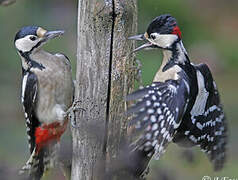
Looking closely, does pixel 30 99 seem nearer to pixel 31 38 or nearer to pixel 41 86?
pixel 41 86

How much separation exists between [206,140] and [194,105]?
12.0 inches

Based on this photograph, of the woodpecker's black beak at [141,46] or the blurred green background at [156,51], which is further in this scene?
the blurred green background at [156,51]

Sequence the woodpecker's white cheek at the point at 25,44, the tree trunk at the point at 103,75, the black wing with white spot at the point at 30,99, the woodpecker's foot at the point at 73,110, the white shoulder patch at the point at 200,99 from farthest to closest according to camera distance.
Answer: the black wing with white spot at the point at 30,99 < the woodpecker's white cheek at the point at 25,44 < the white shoulder patch at the point at 200,99 < the woodpecker's foot at the point at 73,110 < the tree trunk at the point at 103,75

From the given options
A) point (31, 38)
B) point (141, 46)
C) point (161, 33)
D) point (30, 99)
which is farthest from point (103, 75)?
point (30, 99)

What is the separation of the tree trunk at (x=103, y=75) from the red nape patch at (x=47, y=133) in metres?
0.58

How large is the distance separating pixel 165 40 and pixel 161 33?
3.5 inches

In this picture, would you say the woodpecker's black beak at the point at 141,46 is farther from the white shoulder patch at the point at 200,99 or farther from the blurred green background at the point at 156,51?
the blurred green background at the point at 156,51

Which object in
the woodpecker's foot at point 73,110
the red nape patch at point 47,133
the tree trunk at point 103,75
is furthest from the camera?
the red nape patch at point 47,133

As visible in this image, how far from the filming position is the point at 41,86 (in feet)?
14.4

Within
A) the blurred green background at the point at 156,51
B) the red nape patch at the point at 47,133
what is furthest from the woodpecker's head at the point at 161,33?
the blurred green background at the point at 156,51

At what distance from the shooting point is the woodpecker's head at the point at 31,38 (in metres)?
4.23

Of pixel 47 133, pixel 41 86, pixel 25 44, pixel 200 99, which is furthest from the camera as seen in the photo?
pixel 47 133

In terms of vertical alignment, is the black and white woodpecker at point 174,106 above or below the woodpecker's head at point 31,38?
below

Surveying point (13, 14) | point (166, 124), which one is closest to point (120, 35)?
point (166, 124)
